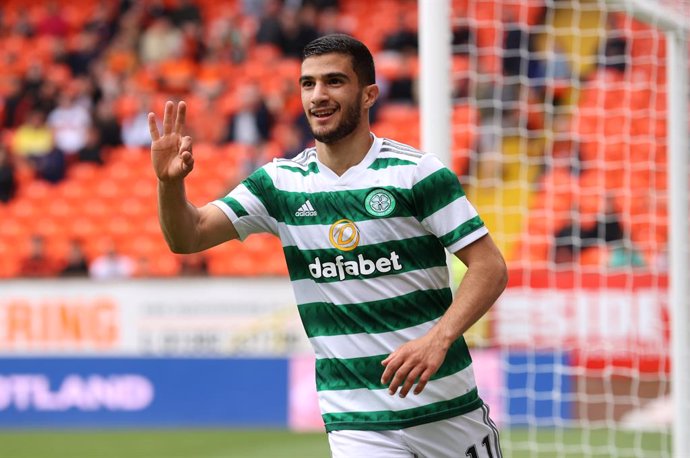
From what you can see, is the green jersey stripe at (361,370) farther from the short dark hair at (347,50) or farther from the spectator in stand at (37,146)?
the spectator in stand at (37,146)

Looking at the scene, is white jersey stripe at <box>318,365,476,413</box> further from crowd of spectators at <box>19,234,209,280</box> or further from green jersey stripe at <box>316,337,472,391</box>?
crowd of spectators at <box>19,234,209,280</box>

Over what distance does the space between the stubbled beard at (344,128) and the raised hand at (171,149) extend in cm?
42

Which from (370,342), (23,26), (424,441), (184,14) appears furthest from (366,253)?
(23,26)

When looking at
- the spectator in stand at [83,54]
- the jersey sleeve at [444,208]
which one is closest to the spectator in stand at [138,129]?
the spectator in stand at [83,54]

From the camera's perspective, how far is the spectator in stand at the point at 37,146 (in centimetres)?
1686

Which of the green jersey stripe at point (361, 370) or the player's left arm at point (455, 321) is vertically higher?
the player's left arm at point (455, 321)

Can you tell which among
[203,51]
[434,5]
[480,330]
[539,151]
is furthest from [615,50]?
[203,51]

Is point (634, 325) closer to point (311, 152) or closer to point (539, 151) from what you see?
point (539, 151)

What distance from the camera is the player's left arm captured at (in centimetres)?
370

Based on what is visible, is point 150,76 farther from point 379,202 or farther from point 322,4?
point 379,202

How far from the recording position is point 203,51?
18297 millimetres

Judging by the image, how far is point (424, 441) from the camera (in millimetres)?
4012

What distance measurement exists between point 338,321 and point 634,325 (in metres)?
7.89

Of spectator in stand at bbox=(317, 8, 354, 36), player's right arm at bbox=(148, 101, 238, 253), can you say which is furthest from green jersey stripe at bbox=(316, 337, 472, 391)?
spectator in stand at bbox=(317, 8, 354, 36)
